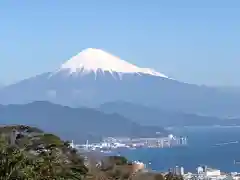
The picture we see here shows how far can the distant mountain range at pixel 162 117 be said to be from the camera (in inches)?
5288

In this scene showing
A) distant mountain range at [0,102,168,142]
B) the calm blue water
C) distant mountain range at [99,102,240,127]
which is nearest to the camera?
the calm blue water

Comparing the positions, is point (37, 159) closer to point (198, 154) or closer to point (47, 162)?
point (47, 162)

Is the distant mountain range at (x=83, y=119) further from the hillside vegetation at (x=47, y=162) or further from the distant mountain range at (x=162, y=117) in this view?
the hillside vegetation at (x=47, y=162)

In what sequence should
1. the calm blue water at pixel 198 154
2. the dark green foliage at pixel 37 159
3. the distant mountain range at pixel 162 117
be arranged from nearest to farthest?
the dark green foliage at pixel 37 159 → the calm blue water at pixel 198 154 → the distant mountain range at pixel 162 117

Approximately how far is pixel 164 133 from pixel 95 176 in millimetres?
94981

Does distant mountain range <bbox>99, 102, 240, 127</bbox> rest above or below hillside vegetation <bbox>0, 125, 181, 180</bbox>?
above

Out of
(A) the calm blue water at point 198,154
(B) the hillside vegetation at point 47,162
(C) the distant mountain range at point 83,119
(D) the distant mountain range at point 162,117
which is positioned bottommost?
(B) the hillside vegetation at point 47,162

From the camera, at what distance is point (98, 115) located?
98500 millimetres

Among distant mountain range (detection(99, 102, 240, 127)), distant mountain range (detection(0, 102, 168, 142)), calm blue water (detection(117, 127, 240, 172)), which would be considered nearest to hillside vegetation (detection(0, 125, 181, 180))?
calm blue water (detection(117, 127, 240, 172))

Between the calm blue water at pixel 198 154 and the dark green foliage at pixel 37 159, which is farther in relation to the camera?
the calm blue water at pixel 198 154

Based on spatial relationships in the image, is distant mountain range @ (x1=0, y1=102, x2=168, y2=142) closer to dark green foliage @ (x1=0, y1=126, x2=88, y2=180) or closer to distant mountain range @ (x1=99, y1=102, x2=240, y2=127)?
distant mountain range @ (x1=99, y1=102, x2=240, y2=127)

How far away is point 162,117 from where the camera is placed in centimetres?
14012

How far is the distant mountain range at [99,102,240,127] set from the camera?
13432 centimetres

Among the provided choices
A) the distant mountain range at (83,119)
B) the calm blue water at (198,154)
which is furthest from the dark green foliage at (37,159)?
the distant mountain range at (83,119)
